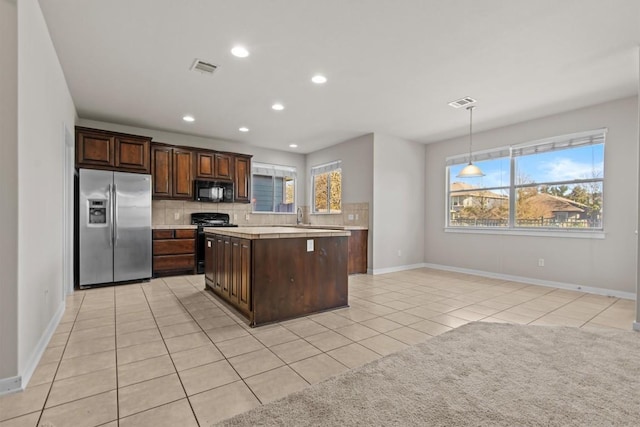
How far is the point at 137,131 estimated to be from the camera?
580cm

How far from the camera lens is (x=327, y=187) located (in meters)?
7.44

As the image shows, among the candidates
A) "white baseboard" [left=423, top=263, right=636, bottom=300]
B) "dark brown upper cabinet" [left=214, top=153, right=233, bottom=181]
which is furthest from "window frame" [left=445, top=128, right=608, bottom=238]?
"dark brown upper cabinet" [left=214, top=153, right=233, bottom=181]

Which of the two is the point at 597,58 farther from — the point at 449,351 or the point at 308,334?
the point at 308,334

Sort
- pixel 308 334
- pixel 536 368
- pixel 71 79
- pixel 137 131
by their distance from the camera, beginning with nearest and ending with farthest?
pixel 536 368 < pixel 308 334 < pixel 71 79 < pixel 137 131

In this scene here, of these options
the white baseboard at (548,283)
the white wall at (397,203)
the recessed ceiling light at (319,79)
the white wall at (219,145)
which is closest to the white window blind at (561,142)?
the white wall at (397,203)

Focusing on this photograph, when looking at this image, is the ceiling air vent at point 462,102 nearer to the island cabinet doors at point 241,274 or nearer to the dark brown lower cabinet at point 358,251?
the dark brown lower cabinet at point 358,251

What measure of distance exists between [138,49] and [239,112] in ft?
6.32

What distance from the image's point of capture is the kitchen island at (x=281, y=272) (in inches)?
123

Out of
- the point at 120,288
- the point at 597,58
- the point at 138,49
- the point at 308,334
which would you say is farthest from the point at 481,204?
the point at 120,288

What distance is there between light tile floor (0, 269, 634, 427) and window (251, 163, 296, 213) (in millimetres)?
3167

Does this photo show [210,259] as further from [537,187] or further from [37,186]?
[537,187]

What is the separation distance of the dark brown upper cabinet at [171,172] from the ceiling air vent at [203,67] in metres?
2.78

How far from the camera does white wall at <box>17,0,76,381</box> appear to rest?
205cm

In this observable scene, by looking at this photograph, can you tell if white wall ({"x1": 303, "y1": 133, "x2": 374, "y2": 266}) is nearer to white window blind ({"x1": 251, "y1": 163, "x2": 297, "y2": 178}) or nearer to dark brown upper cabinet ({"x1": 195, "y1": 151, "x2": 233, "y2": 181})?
white window blind ({"x1": 251, "y1": 163, "x2": 297, "y2": 178})
